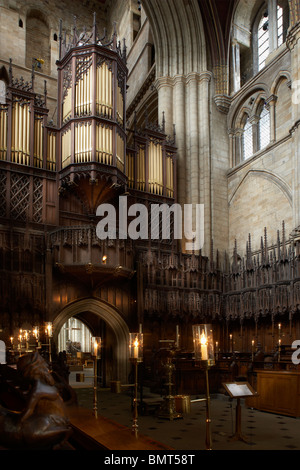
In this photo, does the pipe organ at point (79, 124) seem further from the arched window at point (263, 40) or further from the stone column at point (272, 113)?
the arched window at point (263, 40)

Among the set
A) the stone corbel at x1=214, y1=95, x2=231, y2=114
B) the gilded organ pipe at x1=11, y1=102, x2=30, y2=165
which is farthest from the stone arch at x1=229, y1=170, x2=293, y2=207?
the gilded organ pipe at x1=11, y1=102, x2=30, y2=165

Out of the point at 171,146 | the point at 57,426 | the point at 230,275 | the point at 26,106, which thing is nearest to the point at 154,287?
the point at 230,275

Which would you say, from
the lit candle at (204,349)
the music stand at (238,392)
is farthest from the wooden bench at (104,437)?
the music stand at (238,392)

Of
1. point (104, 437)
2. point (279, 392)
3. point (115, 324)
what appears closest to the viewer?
point (104, 437)

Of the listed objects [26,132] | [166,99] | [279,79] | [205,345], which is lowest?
[205,345]

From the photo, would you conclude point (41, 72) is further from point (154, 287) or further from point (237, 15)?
point (154, 287)

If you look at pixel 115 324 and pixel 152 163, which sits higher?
pixel 152 163

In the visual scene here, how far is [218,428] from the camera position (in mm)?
8391

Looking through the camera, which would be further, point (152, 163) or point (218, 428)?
point (152, 163)

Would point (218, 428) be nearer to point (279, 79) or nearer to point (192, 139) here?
point (279, 79)

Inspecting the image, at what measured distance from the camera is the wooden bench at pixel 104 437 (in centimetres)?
457

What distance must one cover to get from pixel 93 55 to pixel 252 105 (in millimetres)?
6566

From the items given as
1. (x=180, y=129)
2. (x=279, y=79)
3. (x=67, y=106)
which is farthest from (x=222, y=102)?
(x=67, y=106)

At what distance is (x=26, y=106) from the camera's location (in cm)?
1591
